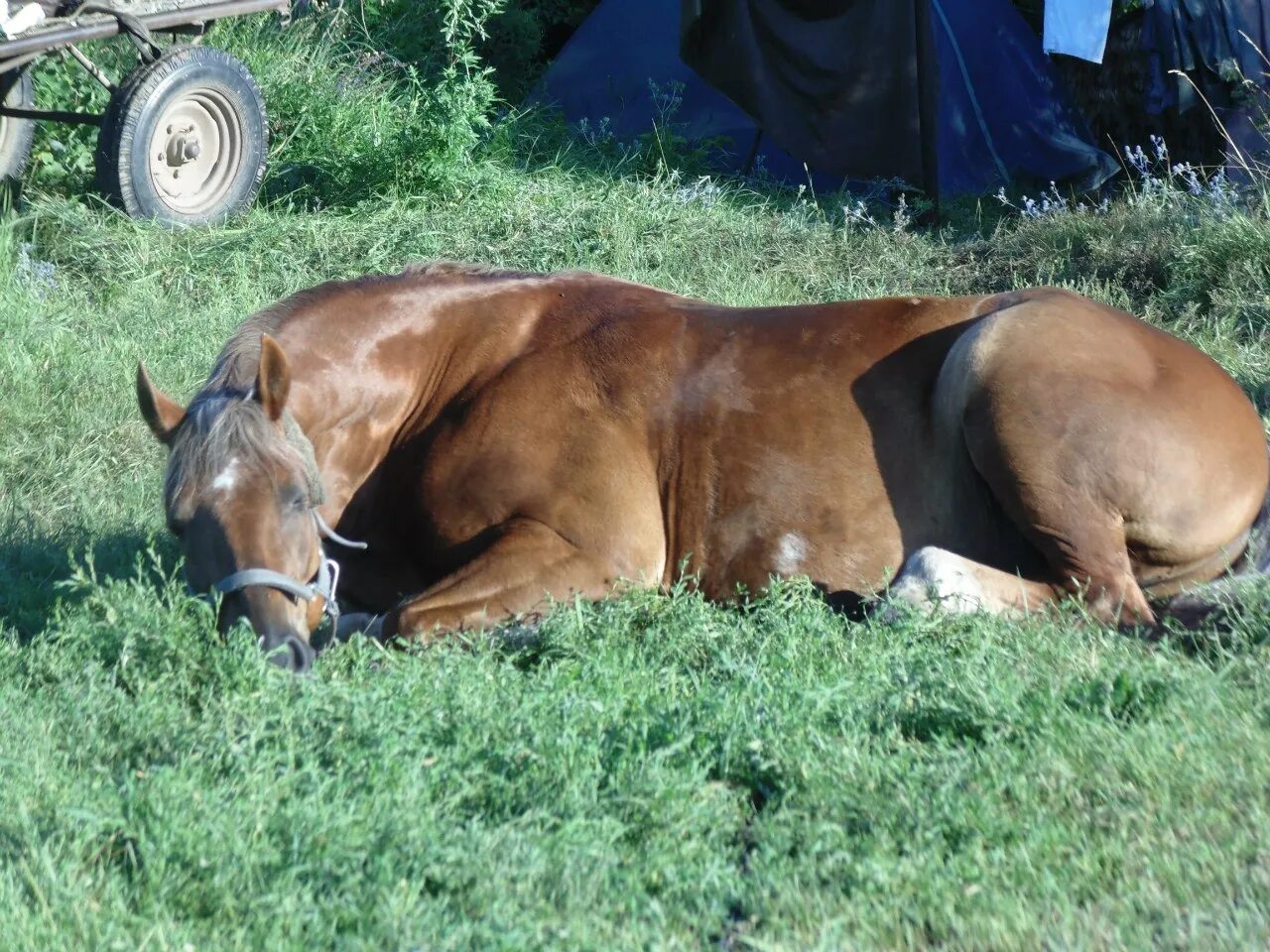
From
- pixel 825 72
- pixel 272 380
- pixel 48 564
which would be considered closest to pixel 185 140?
pixel 825 72

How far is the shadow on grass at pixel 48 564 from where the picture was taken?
4855mm

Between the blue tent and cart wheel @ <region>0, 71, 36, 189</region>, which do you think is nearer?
cart wheel @ <region>0, 71, 36, 189</region>

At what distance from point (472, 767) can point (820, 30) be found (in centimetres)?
824

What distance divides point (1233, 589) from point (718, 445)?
1669 mm

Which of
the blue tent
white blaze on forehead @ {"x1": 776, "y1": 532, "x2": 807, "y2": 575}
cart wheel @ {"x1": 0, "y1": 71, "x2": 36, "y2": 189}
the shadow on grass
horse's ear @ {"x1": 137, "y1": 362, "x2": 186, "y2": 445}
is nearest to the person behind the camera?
horse's ear @ {"x1": 137, "y1": 362, "x2": 186, "y2": 445}

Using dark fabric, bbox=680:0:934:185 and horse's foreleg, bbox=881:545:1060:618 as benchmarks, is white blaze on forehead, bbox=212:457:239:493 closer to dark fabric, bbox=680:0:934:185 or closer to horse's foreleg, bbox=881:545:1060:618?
horse's foreleg, bbox=881:545:1060:618

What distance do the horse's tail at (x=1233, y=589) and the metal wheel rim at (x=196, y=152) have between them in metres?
7.15

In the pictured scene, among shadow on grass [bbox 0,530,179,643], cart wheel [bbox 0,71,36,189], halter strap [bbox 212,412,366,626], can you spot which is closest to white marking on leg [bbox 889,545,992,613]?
halter strap [bbox 212,412,366,626]

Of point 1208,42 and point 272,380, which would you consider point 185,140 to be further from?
point 1208,42

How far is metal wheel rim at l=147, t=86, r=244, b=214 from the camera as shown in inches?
366

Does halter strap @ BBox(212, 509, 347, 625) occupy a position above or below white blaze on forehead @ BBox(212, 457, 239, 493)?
below

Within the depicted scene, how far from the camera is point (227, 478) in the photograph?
4039mm

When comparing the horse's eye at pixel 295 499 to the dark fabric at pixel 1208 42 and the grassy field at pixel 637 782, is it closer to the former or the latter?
the grassy field at pixel 637 782

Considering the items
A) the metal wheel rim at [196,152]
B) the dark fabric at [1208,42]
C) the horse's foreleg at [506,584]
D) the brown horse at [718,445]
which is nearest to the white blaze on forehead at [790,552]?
the brown horse at [718,445]
